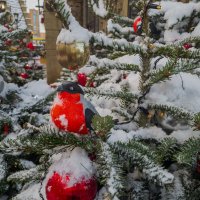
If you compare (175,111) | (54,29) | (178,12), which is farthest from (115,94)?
(54,29)

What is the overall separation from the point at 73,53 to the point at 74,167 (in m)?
0.31

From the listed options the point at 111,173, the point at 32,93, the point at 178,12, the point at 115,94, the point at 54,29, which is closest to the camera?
the point at 111,173

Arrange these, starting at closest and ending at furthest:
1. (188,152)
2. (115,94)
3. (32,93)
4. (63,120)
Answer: (188,152), (63,120), (115,94), (32,93)

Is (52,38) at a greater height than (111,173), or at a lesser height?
lesser

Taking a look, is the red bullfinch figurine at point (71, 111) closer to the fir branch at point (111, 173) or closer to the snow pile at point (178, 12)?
the fir branch at point (111, 173)

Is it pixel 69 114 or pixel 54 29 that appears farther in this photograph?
pixel 54 29

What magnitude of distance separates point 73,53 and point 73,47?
0.02 metres

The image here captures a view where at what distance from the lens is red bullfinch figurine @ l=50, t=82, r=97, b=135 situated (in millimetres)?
786

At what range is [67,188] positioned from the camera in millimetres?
725

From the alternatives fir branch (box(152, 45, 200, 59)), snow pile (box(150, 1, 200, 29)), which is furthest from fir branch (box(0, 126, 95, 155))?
snow pile (box(150, 1, 200, 29))

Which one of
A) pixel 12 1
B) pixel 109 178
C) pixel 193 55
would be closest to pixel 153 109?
pixel 193 55

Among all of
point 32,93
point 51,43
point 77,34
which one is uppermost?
point 77,34

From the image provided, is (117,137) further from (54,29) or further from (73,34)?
(54,29)

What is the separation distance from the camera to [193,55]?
2.75 ft
